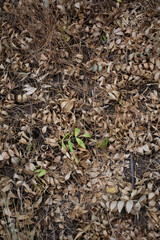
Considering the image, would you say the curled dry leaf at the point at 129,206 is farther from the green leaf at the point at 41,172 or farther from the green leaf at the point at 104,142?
the green leaf at the point at 41,172

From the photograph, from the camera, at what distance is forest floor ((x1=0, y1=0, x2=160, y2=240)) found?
1894 mm

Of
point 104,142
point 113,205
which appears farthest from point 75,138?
point 113,205

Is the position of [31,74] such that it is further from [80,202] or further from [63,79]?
[80,202]

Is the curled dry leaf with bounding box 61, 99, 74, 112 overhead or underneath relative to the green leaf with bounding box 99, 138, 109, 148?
overhead

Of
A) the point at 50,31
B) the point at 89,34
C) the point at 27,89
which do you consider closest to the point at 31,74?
the point at 27,89

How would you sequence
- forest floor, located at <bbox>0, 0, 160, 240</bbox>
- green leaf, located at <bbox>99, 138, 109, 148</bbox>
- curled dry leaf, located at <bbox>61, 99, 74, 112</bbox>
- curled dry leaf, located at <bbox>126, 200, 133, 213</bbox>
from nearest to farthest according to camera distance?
1. curled dry leaf, located at <bbox>126, 200, 133, 213</bbox>
2. forest floor, located at <bbox>0, 0, 160, 240</bbox>
3. green leaf, located at <bbox>99, 138, 109, 148</bbox>
4. curled dry leaf, located at <bbox>61, 99, 74, 112</bbox>

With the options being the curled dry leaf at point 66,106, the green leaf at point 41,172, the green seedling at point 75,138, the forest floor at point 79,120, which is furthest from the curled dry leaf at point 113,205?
the curled dry leaf at point 66,106

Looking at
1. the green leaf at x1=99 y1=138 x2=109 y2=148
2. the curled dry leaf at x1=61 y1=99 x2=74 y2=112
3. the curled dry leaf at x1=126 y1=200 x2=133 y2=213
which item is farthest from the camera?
the curled dry leaf at x1=61 y1=99 x2=74 y2=112

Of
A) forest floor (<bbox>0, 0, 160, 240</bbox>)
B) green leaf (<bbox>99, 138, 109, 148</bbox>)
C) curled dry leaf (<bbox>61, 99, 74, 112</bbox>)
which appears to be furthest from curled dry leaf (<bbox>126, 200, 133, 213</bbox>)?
curled dry leaf (<bbox>61, 99, 74, 112</bbox>)

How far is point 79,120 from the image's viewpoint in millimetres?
2143

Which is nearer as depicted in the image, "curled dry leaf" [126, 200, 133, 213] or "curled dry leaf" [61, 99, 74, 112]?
"curled dry leaf" [126, 200, 133, 213]

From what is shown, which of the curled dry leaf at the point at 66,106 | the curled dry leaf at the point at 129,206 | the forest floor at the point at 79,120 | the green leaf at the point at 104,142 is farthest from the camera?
the curled dry leaf at the point at 66,106

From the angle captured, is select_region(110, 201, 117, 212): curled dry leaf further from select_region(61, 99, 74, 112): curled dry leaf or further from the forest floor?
select_region(61, 99, 74, 112): curled dry leaf

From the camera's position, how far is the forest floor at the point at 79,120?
1.89m
